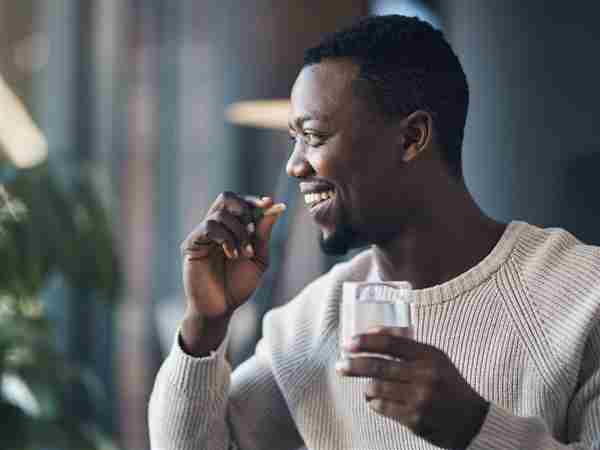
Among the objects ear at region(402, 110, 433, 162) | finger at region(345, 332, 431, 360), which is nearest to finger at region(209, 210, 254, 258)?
ear at region(402, 110, 433, 162)

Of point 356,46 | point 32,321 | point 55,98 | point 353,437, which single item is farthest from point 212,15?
point 353,437

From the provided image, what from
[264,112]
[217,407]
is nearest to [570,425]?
[217,407]

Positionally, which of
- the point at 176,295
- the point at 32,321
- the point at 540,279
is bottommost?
the point at 176,295

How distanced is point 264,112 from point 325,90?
105 cm

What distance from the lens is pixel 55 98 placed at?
9.61 ft

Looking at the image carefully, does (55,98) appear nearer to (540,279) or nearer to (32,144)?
(32,144)

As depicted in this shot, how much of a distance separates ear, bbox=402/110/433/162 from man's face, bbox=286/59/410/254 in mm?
15

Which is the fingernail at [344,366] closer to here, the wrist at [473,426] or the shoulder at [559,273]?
the wrist at [473,426]

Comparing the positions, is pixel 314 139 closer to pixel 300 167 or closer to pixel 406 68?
pixel 300 167

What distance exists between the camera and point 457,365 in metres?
1.28

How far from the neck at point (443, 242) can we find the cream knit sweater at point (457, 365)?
0.08ft

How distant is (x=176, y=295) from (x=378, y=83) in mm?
1934

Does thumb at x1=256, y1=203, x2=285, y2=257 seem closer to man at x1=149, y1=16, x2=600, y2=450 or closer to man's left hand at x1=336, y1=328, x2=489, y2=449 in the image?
man at x1=149, y1=16, x2=600, y2=450

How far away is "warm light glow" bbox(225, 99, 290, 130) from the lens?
231 centimetres
